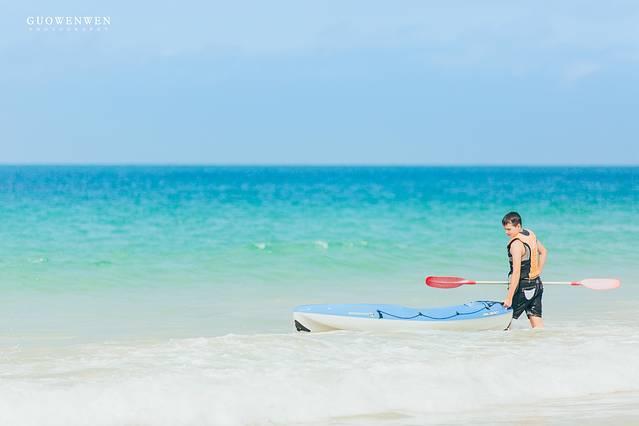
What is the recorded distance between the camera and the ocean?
6.82 meters

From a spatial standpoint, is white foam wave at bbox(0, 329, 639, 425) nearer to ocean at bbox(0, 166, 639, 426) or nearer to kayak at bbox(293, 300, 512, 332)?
ocean at bbox(0, 166, 639, 426)

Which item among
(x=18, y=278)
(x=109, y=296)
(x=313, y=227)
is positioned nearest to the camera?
(x=109, y=296)

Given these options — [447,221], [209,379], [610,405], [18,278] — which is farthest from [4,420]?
[447,221]

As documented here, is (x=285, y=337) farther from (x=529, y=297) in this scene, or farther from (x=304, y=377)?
(x=529, y=297)

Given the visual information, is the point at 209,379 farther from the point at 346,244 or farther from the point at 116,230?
the point at 116,230

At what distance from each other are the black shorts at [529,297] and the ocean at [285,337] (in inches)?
8.8

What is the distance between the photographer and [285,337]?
353 inches

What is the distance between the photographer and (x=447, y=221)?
1109 inches

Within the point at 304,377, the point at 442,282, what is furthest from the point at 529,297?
the point at 304,377

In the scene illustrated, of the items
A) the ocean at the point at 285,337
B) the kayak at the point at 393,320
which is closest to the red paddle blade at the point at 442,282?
the ocean at the point at 285,337

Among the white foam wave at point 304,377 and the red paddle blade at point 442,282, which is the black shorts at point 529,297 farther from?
the red paddle blade at point 442,282

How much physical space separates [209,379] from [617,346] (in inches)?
142

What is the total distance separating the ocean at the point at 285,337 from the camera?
682 cm

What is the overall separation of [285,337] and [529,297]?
2.35 metres
